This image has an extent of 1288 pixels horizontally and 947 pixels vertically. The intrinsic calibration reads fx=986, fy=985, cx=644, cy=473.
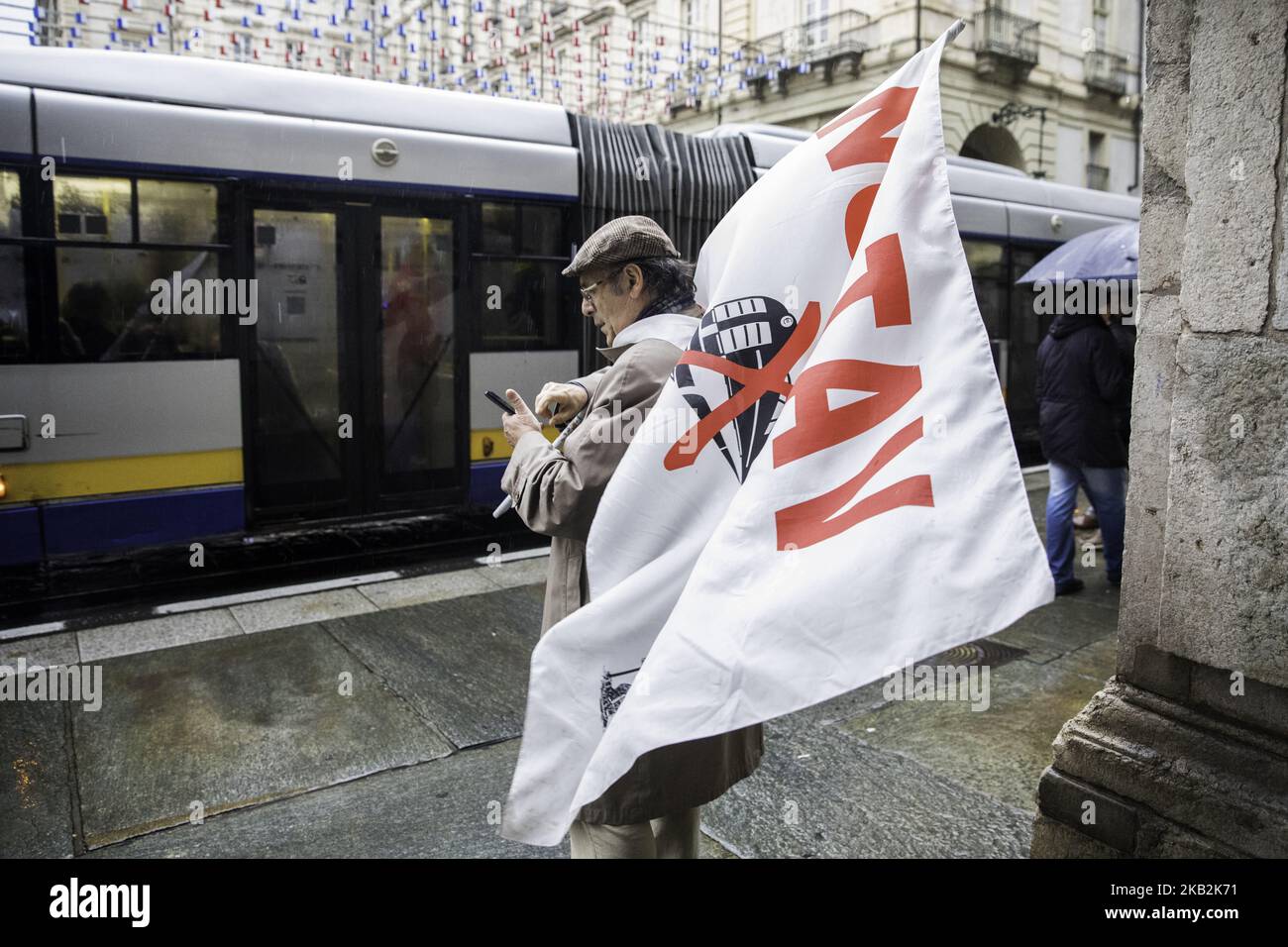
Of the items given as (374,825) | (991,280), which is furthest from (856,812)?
(991,280)

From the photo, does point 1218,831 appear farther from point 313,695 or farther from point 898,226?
point 313,695

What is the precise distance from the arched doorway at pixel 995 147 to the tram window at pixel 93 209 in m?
23.4

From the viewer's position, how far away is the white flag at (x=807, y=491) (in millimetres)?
1750

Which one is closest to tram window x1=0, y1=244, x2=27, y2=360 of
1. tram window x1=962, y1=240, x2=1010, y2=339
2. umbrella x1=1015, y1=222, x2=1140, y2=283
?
umbrella x1=1015, y1=222, x2=1140, y2=283

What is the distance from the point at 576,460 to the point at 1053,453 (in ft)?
16.7

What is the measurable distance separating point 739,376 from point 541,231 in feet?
21.0

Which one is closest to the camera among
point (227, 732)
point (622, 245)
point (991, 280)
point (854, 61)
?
point (622, 245)

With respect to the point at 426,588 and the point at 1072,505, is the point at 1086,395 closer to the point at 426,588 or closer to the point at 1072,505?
the point at 1072,505

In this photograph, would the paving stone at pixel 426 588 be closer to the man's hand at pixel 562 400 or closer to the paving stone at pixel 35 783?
the paving stone at pixel 35 783

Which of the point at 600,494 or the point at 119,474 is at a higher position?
the point at 600,494

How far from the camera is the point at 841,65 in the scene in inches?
933

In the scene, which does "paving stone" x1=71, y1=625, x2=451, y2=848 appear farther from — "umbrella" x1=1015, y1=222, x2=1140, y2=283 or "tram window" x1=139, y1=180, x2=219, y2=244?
"umbrella" x1=1015, y1=222, x2=1140, y2=283

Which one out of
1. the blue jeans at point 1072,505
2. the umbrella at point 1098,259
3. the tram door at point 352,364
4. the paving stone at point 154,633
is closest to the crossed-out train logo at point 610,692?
the paving stone at point 154,633

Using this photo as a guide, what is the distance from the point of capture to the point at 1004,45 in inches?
958
